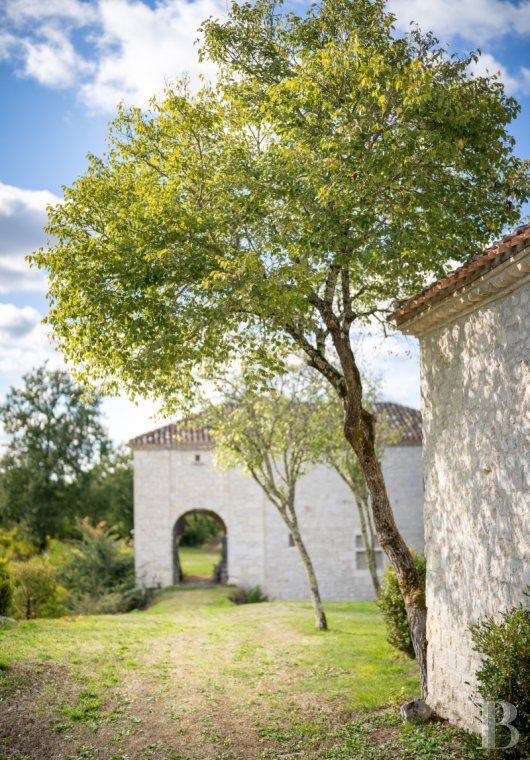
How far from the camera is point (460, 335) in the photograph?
7934 millimetres

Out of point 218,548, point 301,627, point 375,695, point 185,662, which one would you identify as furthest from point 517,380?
point 218,548

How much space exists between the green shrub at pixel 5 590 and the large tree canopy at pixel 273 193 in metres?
7.55

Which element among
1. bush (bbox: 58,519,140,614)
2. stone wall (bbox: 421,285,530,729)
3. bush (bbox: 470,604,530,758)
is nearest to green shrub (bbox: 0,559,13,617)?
bush (bbox: 58,519,140,614)

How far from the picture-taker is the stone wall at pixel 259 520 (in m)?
26.8

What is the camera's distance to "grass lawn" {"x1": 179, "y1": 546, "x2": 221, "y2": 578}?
3591 cm

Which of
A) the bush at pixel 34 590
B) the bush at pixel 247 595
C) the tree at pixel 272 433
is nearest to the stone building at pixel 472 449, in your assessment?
the tree at pixel 272 433

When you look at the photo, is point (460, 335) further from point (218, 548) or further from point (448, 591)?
point (218, 548)

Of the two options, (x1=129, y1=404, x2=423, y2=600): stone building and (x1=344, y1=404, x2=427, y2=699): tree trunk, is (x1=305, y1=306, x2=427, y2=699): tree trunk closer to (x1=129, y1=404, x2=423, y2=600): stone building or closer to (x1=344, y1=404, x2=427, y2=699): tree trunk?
(x1=344, y1=404, x2=427, y2=699): tree trunk

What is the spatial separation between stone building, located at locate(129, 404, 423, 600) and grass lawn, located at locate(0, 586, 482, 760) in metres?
11.1

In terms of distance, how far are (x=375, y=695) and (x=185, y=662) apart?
3.92m

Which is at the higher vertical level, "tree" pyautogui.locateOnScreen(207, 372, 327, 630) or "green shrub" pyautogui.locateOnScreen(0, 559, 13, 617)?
"tree" pyautogui.locateOnScreen(207, 372, 327, 630)

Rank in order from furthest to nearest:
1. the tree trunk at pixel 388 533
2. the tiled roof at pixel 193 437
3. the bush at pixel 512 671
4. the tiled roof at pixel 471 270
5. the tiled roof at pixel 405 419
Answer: the tiled roof at pixel 405 419 < the tiled roof at pixel 193 437 < the tree trunk at pixel 388 533 < the tiled roof at pixel 471 270 < the bush at pixel 512 671

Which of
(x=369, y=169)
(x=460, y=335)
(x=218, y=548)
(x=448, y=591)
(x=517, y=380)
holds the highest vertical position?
(x=369, y=169)

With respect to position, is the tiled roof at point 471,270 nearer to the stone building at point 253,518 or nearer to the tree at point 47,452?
the stone building at point 253,518
